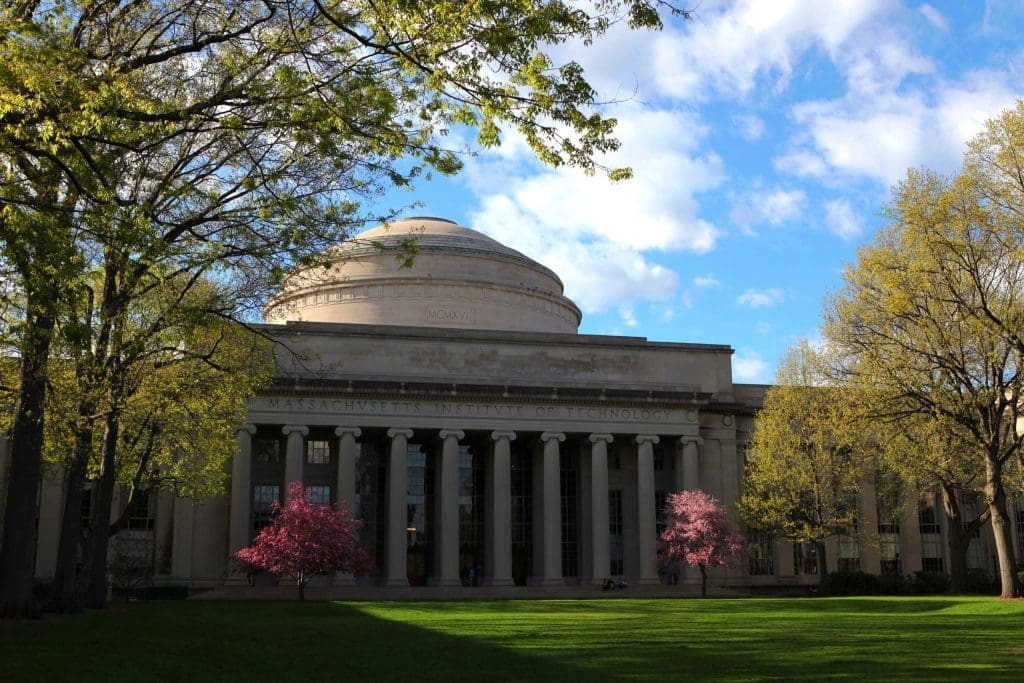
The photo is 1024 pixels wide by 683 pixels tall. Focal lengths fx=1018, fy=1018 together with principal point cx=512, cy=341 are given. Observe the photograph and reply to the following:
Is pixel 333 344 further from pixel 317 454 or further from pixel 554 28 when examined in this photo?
pixel 554 28

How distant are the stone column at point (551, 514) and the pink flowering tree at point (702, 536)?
21.3 feet

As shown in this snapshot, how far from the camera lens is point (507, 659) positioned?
674 inches

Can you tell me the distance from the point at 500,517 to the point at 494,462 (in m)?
3.13

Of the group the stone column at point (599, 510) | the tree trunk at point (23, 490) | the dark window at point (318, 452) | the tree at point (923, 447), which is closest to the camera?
the tree trunk at point (23, 490)

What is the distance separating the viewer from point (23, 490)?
23.4 meters

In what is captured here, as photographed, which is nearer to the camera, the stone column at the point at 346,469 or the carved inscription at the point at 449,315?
the stone column at the point at 346,469

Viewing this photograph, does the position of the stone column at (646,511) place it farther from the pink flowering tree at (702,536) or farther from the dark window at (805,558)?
the dark window at (805,558)

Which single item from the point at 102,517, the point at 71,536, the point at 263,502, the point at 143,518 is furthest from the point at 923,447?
the point at 143,518

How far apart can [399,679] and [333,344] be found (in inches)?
1782

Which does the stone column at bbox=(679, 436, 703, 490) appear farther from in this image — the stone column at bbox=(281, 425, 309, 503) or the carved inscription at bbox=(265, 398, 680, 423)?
the stone column at bbox=(281, 425, 309, 503)

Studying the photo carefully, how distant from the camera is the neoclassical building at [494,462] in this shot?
182 feet

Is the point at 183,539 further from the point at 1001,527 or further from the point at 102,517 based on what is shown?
the point at 1001,527

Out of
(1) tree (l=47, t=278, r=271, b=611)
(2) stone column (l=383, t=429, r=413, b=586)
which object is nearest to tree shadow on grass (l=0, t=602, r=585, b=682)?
(1) tree (l=47, t=278, r=271, b=611)

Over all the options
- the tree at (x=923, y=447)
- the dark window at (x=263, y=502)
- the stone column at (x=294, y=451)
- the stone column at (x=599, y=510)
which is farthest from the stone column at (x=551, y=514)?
the tree at (x=923, y=447)
